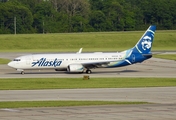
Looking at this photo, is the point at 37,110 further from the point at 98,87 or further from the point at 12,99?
the point at 98,87

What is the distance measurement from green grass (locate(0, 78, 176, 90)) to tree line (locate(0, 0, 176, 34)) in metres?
96.9

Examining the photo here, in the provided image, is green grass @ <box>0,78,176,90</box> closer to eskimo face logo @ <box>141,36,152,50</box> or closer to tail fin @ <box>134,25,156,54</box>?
tail fin @ <box>134,25,156,54</box>

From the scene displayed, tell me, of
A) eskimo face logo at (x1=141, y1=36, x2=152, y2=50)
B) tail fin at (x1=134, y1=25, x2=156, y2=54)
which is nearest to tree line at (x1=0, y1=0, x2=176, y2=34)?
tail fin at (x1=134, y1=25, x2=156, y2=54)

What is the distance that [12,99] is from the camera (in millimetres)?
39031

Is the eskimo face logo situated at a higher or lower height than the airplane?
higher

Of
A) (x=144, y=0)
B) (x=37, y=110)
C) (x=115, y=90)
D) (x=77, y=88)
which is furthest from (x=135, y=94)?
(x=144, y=0)

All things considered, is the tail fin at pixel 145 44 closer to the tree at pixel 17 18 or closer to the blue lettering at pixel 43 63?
the blue lettering at pixel 43 63

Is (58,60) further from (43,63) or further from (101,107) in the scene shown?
(101,107)

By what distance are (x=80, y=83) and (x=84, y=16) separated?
11930cm

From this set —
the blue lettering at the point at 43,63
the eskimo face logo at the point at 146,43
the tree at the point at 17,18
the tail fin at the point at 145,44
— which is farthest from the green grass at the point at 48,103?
the tree at the point at 17,18

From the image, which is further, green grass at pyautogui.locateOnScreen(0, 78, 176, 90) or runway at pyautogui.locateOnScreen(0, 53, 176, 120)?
green grass at pyautogui.locateOnScreen(0, 78, 176, 90)

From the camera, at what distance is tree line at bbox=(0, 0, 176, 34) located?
154 m

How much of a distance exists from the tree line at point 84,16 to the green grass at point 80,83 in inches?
3817

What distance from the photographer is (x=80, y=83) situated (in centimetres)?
5078
